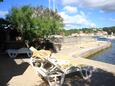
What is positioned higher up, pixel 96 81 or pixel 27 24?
pixel 27 24

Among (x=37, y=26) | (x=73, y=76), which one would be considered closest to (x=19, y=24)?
(x=37, y=26)

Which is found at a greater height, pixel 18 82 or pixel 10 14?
pixel 10 14

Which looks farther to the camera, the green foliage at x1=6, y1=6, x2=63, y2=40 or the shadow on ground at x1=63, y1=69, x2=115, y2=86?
the green foliage at x1=6, y1=6, x2=63, y2=40

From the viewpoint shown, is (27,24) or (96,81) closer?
(96,81)

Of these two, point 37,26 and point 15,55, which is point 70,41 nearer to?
point 37,26

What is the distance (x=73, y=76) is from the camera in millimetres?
10242

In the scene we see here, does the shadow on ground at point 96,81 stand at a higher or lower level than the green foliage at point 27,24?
lower

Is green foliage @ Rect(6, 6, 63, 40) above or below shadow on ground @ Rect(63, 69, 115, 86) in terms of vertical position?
above

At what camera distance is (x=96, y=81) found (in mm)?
9406

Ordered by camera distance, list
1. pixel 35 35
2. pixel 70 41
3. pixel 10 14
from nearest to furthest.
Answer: pixel 35 35
pixel 10 14
pixel 70 41

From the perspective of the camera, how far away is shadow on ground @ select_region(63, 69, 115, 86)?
904 centimetres

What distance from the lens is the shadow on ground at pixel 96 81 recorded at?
9039 millimetres

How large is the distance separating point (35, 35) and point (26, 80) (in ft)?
41.9

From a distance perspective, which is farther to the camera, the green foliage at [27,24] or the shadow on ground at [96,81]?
the green foliage at [27,24]
